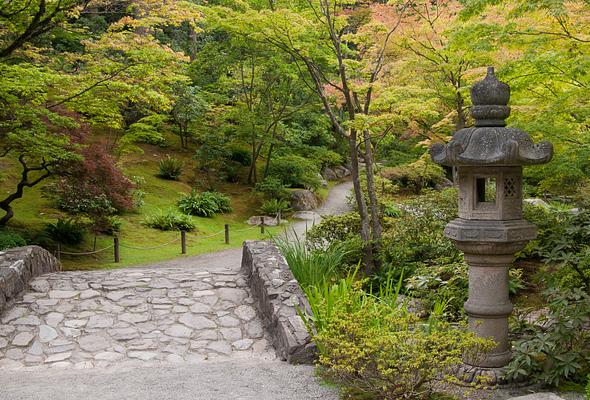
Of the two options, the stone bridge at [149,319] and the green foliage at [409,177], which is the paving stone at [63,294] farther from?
the green foliage at [409,177]

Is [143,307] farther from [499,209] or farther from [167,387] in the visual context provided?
[499,209]

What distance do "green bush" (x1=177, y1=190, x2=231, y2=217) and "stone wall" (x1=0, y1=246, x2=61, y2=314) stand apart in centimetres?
1013

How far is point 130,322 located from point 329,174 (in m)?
21.7

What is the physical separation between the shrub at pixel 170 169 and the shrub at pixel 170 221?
4258 millimetres

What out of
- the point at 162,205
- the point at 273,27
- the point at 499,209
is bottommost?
the point at 162,205

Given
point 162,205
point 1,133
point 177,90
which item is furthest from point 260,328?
point 177,90

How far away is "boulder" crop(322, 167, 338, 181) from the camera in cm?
2828

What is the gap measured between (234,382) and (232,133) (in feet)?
57.4

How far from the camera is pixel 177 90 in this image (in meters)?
21.4

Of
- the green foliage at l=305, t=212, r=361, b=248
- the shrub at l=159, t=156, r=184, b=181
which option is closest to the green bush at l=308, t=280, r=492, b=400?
the green foliage at l=305, t=212, r=361, b=248

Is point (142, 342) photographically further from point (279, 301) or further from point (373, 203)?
point (373, 203)

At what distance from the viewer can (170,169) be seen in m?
22.2

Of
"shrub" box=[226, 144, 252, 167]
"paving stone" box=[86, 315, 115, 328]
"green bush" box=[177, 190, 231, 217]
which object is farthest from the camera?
"shrub" box=[226, 144, 252, 167]

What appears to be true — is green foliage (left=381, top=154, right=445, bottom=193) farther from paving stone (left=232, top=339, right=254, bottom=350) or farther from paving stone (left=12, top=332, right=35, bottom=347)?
paving stone (left=12, top=332, right=35, bottom=347)
